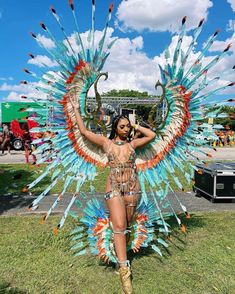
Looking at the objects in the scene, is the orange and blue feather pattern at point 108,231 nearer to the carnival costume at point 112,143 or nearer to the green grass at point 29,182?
the carnival costume at point 112,143

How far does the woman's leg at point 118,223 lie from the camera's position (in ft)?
12.4

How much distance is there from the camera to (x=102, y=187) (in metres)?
9.25

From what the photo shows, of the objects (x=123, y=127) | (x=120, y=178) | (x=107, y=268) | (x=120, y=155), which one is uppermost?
(x=123, y=127)

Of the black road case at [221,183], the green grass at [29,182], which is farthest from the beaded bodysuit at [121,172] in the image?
the black road case at [221,183]

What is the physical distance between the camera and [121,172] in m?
3.86

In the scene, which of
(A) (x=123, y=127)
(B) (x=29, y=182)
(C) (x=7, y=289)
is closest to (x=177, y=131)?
(A) (x=123, y=127)

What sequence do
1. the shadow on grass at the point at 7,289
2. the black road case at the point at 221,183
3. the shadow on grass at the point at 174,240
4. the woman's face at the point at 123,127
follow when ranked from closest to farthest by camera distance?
the shadow on grass at the point at 7,289, the woman's face at the point at 123,127, the shadow on grass at the point at 174,240, the black road case at the point at 221,183

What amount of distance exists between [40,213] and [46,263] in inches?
95.9

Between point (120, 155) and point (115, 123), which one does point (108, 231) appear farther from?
point (115, 123)

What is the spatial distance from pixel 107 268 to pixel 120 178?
1262 millimetres

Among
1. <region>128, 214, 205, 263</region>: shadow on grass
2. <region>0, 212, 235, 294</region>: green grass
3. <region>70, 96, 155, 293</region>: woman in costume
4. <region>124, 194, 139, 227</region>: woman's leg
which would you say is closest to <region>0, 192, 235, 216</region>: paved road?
<region>128, 214, 205, 263</region>: shadow on grass

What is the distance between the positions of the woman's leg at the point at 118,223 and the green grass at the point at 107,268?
0.44m

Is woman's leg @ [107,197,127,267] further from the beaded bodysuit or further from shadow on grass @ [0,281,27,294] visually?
shadow on grass @ [0,281,27,294]

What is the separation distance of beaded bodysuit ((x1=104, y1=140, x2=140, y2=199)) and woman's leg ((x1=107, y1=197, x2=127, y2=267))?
0.09 metres
